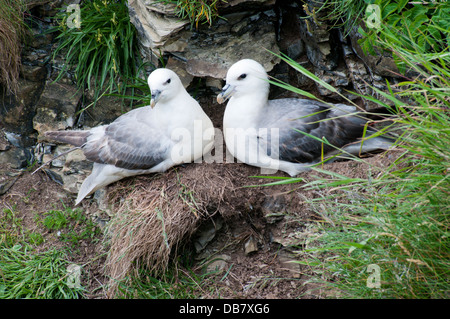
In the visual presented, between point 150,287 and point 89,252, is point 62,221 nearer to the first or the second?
point 89,252

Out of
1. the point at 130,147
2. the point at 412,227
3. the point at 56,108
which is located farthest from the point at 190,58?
the point at 412,227

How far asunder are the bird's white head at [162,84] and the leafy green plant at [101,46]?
68 cm

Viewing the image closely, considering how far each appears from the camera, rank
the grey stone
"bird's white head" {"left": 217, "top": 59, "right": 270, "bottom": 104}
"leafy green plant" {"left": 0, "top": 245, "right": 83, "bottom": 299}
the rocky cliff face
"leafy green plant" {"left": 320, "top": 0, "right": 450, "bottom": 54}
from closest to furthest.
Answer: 1. "leafy green plant" {"left": 320, "top": 0, "right": 450, "bottom": 54}
2. "leafy green plant" {"left": 0, "top": 245, "right": 83, "bottom": 299}
3. "bird's white head" {"left": 217, "top": 59, "right": 270, "bottom": 104}
4. the rocky cliff face
5. the grey stone

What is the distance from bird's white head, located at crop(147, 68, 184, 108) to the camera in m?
3.78

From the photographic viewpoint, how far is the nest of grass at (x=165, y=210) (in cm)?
365

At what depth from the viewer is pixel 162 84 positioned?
3.80m

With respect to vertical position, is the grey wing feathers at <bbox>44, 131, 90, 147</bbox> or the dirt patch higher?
the grey wing feathers at <bbox>44, 131, 90, 147</bbox>

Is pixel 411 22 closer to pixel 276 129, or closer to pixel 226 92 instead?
pixel 276 129

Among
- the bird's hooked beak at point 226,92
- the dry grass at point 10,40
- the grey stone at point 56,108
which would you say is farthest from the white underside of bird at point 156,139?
the dry grass at point 10,40

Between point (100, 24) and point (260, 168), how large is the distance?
184 centimetres

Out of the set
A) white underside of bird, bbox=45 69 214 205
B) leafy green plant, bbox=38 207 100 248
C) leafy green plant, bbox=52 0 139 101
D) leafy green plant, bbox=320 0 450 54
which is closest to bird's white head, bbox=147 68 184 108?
white underside of bird, bbox=45 69 214 205

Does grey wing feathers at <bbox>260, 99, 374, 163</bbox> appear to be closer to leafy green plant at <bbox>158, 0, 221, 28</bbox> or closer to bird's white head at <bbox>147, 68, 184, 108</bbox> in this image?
bird's white head at <bbox>147, 68, 184, 108</bbox>

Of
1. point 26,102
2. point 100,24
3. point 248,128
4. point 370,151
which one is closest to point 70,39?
point 100,24

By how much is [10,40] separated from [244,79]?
6.59 ft
